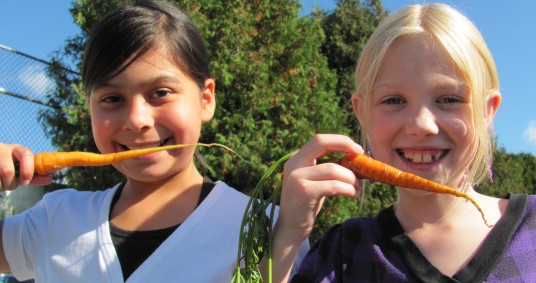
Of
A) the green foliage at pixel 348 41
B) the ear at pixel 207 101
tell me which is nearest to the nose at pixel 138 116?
the ear at pixel 207 101

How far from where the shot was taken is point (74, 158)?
68.7 inches

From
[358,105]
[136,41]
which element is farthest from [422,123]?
[136,41]

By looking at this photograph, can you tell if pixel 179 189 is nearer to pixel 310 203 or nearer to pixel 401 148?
pixel 310 203

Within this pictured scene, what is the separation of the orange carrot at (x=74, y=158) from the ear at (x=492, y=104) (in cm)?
106

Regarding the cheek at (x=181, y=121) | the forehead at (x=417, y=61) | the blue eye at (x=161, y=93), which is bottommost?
the cheek at (x=181, y=121)

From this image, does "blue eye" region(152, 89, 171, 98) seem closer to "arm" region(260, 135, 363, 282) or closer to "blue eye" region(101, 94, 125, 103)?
"blue eye" region(101, 94, 125, 103)

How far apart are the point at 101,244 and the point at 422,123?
122 centimetres

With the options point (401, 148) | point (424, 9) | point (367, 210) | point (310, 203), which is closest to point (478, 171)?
point (401, 148)

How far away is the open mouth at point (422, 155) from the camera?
1.52 meters

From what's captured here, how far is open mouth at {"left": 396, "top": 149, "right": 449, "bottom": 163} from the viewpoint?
5.00 ft

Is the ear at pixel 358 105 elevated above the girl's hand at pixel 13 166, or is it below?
above

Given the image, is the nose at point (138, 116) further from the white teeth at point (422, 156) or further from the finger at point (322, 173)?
the white teeth at point (422, 156)

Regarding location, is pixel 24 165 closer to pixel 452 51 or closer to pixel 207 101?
pixel 207 101

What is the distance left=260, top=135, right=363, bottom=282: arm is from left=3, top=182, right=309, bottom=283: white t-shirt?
0.37 m
